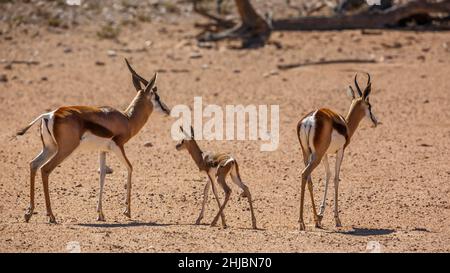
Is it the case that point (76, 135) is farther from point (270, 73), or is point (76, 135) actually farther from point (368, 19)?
point (368, 19)

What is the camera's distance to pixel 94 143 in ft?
37.2

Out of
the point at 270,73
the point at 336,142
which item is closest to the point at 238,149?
the point at 336,142

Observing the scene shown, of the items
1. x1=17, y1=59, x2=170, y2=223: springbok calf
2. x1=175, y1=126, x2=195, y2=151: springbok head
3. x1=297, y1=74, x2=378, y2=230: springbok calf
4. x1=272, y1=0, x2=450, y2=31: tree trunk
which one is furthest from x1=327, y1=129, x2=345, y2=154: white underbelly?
x1=272, y1=0, x2=450, y2=31: tree trunk

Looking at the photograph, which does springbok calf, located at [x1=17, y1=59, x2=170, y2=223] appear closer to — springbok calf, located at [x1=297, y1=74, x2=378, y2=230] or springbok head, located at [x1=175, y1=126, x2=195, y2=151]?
springbok head, located at [x1=175, y1=126, x2=195, y2=151]

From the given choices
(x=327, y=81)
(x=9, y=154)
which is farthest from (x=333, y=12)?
(x=9, y=154)

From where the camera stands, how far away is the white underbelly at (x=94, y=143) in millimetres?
11211

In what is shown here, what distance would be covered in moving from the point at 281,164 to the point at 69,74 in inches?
323

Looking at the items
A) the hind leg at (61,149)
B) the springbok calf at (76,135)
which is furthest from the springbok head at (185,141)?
the hind leg at (61,149)

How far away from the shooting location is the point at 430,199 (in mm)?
12414

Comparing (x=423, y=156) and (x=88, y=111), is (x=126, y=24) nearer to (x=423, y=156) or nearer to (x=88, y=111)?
(x=423, y=156)

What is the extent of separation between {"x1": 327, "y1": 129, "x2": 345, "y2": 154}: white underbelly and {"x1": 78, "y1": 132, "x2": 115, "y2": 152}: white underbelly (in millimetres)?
2600

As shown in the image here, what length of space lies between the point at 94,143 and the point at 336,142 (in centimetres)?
285

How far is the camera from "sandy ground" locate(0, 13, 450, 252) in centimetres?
1018
